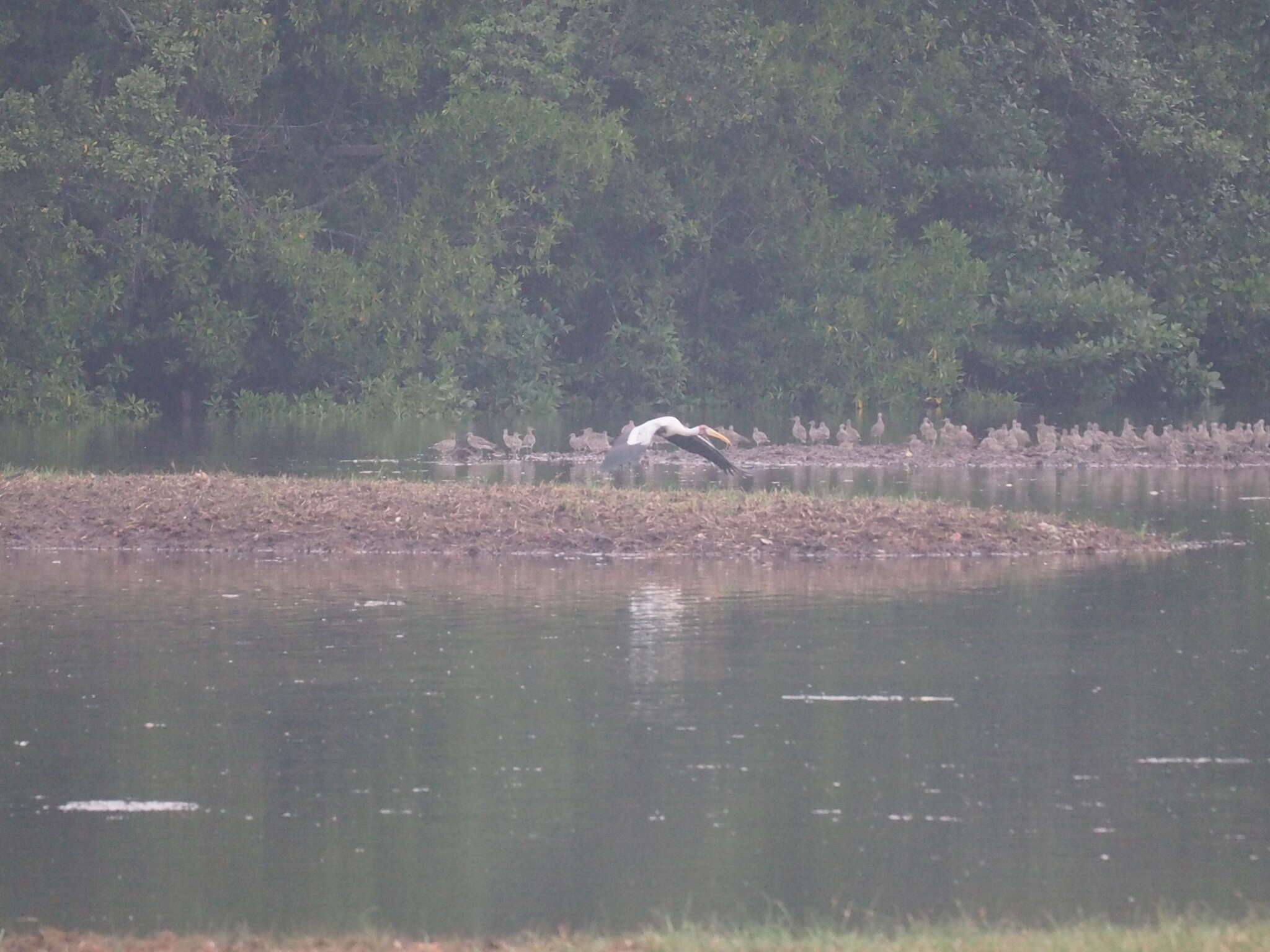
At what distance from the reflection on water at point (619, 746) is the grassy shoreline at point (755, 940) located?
43cm

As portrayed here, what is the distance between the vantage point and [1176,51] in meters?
48.6

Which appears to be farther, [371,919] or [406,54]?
[406,54]

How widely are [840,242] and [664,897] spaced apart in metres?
38.7

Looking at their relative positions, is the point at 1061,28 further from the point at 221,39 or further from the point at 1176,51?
the point at 221,39

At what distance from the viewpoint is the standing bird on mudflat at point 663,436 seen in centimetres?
2086

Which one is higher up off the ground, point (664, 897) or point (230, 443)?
point (230, 443)

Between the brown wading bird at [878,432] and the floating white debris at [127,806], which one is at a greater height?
the brown wading bird at [878,432]

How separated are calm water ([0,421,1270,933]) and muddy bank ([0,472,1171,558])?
85cm

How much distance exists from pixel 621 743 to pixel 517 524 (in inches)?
338

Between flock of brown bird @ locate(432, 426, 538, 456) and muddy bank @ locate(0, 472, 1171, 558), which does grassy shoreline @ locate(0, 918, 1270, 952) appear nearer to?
muddy bank @ locate(0, 472, 1171, 558)

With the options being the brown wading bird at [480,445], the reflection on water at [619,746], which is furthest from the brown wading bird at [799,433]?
the reflection on water at [619,746]

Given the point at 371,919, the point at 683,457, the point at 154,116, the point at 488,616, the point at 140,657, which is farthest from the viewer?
the point at 154,116

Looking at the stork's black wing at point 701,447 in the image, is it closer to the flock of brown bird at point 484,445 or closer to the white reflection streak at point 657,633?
the white reflection streak at point 657,633

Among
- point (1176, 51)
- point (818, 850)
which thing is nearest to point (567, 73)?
point (1176, 51)
